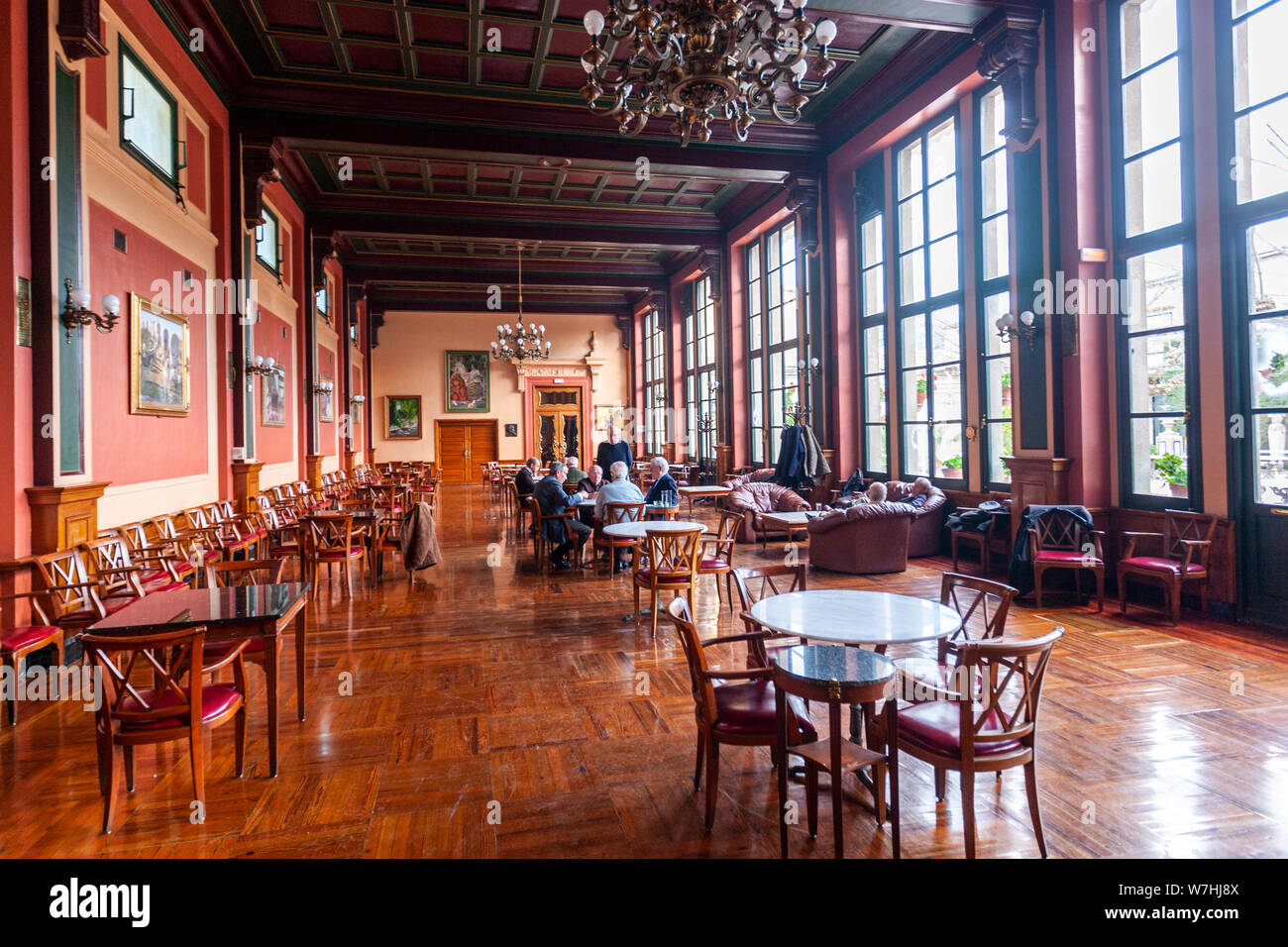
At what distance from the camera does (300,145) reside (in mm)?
8594

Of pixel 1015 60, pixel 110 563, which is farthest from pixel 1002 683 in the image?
pixel 1015 60

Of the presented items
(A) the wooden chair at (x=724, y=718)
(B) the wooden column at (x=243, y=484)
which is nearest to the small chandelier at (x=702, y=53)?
(A) the wooden chair at (x=724, y=718)

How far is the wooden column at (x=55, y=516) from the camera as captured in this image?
440cm

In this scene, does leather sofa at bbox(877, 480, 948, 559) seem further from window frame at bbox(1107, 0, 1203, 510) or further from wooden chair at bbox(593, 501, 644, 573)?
wooden chair at bbox(593, 501, 644, 573)

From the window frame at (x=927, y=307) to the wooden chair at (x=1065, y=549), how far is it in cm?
201

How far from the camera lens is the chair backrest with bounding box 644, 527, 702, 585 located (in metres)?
4.95

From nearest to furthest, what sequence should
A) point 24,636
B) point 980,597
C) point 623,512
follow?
point 980,597
point 24,636
point 623,512

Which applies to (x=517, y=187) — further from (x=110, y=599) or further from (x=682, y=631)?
(x=682, y=631)

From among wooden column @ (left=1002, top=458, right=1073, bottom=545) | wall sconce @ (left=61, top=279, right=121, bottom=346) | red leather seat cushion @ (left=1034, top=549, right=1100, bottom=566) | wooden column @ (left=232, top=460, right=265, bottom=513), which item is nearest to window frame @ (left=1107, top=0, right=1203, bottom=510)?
wooden column @ (left=1002, top=458, right=1073, bottom=545)

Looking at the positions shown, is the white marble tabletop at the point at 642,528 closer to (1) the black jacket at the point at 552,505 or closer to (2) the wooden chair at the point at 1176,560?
(1) the black jacket at the point at 552,505

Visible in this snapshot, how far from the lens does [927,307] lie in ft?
28.1

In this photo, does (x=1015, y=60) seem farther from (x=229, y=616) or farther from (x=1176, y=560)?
(x=229, y=616)

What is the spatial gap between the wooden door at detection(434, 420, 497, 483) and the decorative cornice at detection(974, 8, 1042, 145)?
16.0 metres

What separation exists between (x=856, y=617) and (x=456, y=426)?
18.6m
